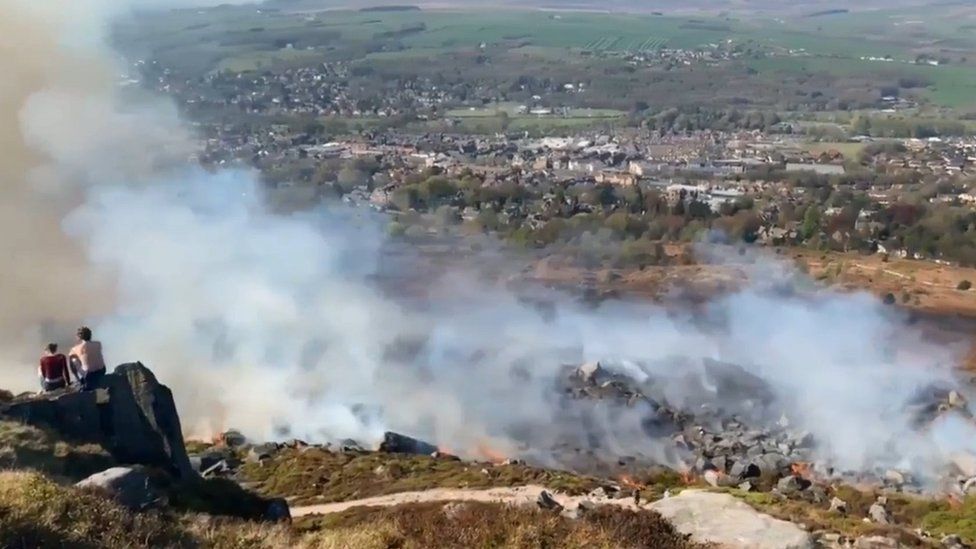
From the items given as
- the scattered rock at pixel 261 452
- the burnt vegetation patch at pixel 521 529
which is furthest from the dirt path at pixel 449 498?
the burnt vegetation patch at pixel 521 529

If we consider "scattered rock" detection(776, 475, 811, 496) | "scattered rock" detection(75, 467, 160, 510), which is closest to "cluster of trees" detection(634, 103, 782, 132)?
"scattered rock" detection(776, 475, 811, 496)

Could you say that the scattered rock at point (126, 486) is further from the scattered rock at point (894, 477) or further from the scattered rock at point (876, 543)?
the scattered rock at point (894, 477)

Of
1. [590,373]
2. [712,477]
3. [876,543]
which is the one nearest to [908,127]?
[590,373]

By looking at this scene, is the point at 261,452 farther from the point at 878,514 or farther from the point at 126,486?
the point at 878,514

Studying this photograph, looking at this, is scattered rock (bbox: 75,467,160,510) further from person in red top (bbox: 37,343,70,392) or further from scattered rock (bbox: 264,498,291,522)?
person in red top (bbox: 37,343,70,392)

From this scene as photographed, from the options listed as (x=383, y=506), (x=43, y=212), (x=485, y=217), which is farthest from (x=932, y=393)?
(x=485, y=217)

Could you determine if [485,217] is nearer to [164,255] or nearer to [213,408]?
[164,255]
